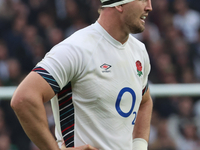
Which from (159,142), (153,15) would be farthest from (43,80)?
(153,15)

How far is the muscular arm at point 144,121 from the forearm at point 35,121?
68 centimetres

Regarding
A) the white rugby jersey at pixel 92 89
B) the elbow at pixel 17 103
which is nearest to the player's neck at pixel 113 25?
the white rugby jersey at pixel 92 89

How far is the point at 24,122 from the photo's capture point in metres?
1.60

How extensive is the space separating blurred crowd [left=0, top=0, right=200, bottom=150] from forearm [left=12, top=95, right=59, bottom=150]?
218 centimetres

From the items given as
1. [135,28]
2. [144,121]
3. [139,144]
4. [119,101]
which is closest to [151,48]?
[144,121]

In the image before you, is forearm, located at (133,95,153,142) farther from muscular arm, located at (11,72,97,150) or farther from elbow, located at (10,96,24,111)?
elbow, located at (10,96,24,111)

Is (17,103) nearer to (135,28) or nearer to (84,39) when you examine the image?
(84,39)

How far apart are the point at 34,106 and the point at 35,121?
71 mm

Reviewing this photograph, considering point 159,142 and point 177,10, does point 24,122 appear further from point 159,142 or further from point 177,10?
point 177,10

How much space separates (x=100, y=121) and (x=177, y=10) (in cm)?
416

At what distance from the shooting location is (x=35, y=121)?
161cm

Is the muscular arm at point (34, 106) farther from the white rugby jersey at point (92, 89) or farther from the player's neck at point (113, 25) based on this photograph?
the player's neck at point (113, 25)

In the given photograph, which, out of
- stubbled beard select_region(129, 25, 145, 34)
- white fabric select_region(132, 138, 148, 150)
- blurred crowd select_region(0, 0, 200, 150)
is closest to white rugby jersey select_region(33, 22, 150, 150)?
stubbled beard select_region(129, 25, 145, 34)

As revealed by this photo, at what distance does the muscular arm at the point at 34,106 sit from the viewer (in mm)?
1569
